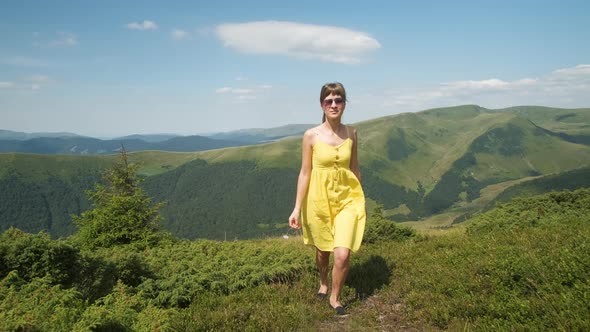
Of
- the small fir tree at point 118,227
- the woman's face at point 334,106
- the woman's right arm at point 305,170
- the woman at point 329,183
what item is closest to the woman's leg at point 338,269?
the woman at point 329,183

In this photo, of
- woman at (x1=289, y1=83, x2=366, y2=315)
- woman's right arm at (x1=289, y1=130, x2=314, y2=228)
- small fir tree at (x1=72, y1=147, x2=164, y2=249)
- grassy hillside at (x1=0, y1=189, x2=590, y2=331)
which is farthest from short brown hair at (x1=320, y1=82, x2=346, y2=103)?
small fir tree at (x1=72, y1=147, x2=164, y2=249)

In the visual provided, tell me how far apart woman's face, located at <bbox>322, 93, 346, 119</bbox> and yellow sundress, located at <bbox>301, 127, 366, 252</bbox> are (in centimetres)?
49

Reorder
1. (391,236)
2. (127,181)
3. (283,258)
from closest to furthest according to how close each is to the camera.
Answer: (283,258), (391,236), (127,181)

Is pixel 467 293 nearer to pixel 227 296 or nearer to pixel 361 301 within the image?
pixel 361 301

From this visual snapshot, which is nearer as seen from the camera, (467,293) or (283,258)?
(467,293)

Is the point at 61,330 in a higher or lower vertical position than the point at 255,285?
higher

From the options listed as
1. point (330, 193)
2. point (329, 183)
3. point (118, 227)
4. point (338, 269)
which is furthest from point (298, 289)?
point (118, 227)

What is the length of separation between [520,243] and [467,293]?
2.47 m

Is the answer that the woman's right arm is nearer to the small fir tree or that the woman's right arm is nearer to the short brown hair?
the short brown hair

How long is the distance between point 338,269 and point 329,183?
1.43 meters

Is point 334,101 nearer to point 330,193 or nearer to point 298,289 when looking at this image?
point 330,193

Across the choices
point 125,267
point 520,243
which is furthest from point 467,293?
point 125,267

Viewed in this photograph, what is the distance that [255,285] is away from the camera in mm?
7160

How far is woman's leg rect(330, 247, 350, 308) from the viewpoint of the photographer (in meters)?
5.71
